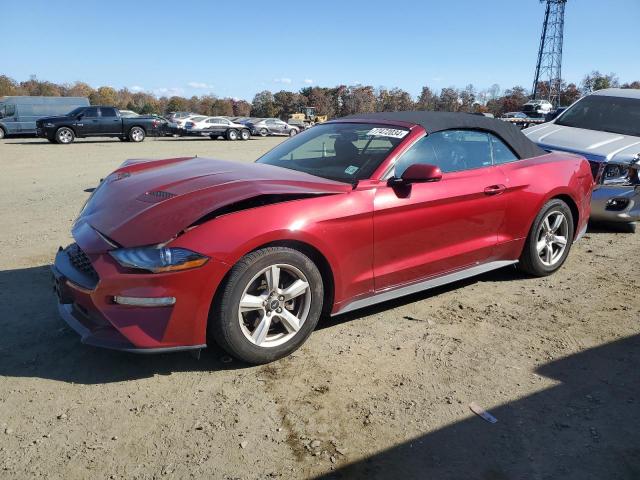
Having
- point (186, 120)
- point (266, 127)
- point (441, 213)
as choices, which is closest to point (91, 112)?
point (186, 120)

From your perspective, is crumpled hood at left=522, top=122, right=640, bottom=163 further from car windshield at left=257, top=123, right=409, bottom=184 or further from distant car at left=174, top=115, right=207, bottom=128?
distant car at left=174, top=115, right=207, bottom=128

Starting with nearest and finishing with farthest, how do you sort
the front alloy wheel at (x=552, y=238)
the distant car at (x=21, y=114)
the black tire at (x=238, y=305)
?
the black tire at (x=238, y=305)
the front alloy wheel at (x=552, y=238)
the distant car at (x=21, y=114)

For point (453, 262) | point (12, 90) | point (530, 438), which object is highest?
point (12, 90)

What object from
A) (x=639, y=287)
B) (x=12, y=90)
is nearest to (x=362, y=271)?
(x=639, y=287)

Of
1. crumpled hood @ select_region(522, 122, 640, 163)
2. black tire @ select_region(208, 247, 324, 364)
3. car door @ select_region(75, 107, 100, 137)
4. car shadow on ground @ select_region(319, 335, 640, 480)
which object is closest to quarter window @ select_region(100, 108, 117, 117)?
car door @ select_region(75, 107, 100, 137)

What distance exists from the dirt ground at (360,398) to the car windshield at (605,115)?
412 cm

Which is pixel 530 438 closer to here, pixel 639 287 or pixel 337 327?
pixel 337 327

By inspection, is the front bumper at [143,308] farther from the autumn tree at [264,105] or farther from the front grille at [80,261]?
the autumn tree at [264,105]

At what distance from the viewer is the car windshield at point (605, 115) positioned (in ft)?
24.4

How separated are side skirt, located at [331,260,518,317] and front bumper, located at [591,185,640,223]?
2.61 m

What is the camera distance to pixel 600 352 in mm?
3451

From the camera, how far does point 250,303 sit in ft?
9.99

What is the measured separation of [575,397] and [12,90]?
8207 cm

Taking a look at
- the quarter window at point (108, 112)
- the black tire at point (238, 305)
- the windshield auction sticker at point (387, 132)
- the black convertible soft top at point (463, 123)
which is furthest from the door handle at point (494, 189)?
the quarter window at point (108, 112)
